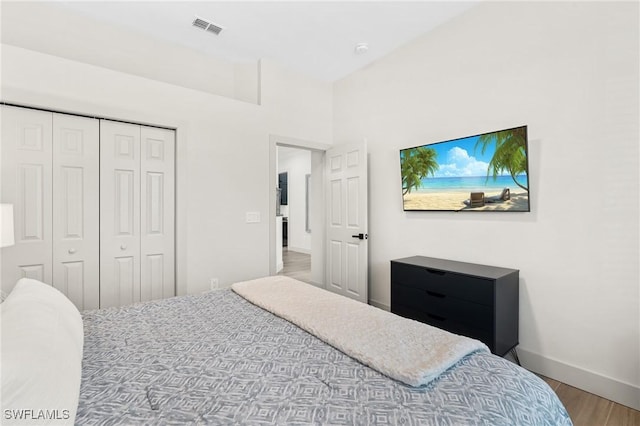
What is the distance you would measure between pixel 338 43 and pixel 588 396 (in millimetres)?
3599

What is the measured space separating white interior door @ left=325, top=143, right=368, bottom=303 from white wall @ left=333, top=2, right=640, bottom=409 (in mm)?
743

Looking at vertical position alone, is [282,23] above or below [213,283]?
above

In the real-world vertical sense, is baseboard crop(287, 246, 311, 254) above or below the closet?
below

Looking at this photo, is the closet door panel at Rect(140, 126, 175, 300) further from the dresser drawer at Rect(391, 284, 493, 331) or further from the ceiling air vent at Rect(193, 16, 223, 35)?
the dresser drawer at Rect(391, 284, 493, 331)

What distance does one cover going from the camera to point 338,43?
3246 mm

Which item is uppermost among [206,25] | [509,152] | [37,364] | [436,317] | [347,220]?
[206,25]

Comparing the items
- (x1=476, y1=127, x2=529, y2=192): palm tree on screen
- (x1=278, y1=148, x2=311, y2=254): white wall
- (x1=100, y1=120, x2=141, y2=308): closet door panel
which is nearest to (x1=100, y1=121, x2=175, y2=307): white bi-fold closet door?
(x1=100, y1=120, x2=141, y2=308): closet door panel

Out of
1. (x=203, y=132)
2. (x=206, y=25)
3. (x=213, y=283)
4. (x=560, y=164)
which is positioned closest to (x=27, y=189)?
(x=203, y=132)

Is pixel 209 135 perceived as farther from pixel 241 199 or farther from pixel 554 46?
pixel 554 46

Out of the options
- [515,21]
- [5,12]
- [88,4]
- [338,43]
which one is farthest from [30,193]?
[515,21]

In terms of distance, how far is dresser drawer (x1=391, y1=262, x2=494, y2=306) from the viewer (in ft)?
7.20

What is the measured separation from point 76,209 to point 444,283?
→ 302cm

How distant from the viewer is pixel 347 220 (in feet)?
12.3

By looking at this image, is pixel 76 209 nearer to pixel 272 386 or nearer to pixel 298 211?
pixel 272 386
